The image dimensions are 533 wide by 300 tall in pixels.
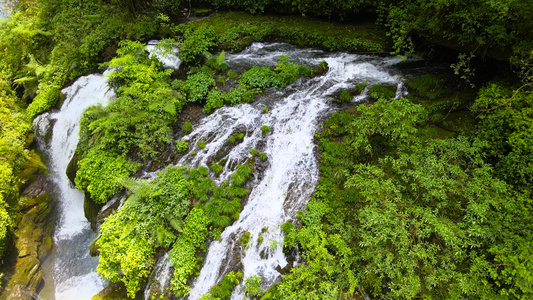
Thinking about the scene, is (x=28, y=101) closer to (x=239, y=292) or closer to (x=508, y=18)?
(x=239, y=292)

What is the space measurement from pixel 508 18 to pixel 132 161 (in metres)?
12.5

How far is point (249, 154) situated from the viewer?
9.36 m

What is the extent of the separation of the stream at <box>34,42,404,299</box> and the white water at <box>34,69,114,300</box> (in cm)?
4

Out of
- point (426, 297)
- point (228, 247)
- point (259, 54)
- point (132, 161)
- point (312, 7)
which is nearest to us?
point (426, 297)

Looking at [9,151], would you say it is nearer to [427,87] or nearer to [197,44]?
[197,44]

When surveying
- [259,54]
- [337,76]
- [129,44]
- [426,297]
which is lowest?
[426,297]

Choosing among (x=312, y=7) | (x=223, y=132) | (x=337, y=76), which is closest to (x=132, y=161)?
(x=223, y=132)

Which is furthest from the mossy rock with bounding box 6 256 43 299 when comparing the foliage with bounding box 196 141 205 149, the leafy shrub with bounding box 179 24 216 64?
the leafy shrub with bounding box 179 24 216 64

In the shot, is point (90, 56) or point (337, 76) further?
point (90, 56)

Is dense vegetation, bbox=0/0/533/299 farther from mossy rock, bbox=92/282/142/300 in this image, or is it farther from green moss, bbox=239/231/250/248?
green moss, bbox=239/231/250/248

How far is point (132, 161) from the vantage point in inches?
376

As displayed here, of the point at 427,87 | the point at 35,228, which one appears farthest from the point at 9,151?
the point at 427,87

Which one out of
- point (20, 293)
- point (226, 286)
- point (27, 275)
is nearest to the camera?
point (226, 286)

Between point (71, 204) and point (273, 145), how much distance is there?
31.9ft
